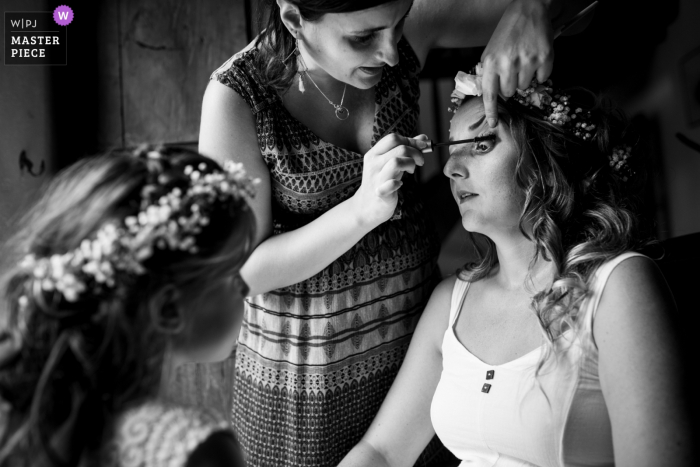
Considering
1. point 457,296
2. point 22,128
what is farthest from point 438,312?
point 22,128

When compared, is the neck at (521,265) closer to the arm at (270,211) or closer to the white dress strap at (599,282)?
the white dress strap at (599,282)

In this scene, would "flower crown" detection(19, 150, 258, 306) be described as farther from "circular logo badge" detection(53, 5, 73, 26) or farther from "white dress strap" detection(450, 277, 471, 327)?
"circular logo badge" detection(53, 5, 73, 26)

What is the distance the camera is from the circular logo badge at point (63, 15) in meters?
2.22

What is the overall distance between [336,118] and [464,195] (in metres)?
0.39

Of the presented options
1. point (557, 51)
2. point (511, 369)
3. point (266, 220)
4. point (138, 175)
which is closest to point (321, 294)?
point (266, 220)

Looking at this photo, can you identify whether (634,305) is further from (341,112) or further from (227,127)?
(227,127)

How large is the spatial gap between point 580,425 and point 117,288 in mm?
994

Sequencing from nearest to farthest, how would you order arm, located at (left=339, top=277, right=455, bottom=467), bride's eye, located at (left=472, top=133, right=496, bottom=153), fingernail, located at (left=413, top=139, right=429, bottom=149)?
1. fingernail, located at (left=413, top=139, right=429, bottom=149)
2. bride's eye, located at (left=472, top=133, right=496, bottom=153)
3. arm, located at (left=339, top=277, right=455, bottom=467)

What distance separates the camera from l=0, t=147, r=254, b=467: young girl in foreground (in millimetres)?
961

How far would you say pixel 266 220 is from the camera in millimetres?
1655

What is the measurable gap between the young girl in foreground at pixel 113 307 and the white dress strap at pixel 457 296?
0.81 m

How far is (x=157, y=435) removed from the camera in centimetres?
105

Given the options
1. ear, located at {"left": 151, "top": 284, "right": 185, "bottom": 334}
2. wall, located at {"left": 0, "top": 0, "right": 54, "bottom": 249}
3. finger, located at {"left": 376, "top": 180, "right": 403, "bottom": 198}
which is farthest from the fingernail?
wall, located at {"left": 0, "top": 0, "right": 54, "bottom": 249}

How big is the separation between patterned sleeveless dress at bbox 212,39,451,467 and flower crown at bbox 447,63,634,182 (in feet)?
0.73
